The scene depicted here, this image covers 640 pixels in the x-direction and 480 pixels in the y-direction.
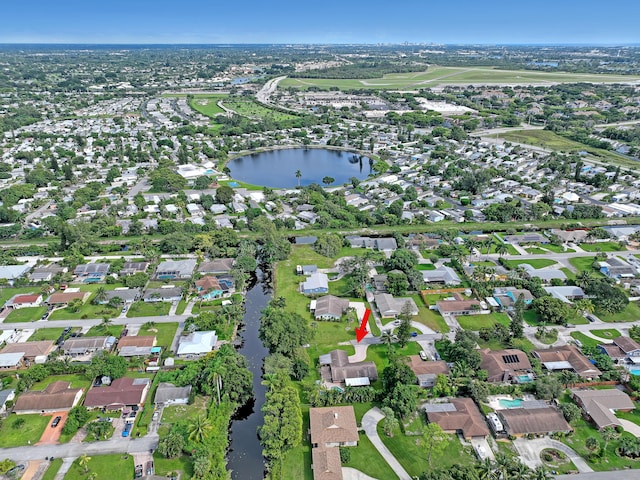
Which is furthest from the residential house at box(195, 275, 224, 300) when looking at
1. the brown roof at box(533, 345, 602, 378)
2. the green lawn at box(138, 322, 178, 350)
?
the brown roof at box(533, 345, 602, 378)

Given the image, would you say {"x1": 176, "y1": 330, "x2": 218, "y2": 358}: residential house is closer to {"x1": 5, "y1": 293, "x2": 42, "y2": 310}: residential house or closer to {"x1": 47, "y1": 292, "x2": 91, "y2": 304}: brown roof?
{"x1": 47, "y1": 292, "x2": 91, "y2": 304}: brown roof

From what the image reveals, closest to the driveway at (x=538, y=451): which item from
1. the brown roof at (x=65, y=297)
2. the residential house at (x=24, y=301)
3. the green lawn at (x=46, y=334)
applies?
the green lawn at (x=46, y=334)

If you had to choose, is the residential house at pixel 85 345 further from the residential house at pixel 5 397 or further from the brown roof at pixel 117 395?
the brown roof at pixel 117 395

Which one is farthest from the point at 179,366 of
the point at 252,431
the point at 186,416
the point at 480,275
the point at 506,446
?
the point at 480,275

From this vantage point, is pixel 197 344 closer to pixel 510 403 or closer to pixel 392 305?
pixel 392 305

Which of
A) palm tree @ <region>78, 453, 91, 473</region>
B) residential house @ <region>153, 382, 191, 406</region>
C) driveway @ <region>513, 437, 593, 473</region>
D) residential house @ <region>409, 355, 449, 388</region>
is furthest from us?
residential house @ <region>409, 355, 449, 388</region>
